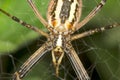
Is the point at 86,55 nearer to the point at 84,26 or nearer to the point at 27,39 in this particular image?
the point at 84,26

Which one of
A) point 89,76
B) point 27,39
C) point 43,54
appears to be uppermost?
point 27,39

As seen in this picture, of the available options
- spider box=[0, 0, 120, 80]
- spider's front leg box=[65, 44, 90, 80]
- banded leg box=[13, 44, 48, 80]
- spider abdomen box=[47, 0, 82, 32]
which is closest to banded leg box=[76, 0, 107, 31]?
spider box=[0, 0, 120, 80]

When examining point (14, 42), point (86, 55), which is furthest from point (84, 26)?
point (14, 42)

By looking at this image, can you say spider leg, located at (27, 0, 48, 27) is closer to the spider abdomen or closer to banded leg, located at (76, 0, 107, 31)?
the spider abdomen

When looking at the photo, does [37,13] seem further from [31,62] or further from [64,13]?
[31,62]

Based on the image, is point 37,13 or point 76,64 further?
point 76,64

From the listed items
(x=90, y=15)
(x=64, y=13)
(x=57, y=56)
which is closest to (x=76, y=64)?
(x=57, y=56)

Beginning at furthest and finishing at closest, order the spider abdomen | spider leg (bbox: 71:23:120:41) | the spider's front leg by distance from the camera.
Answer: the spider's front leg < spider leg (bbox: 71:23:120:41) < the spider abdomen
